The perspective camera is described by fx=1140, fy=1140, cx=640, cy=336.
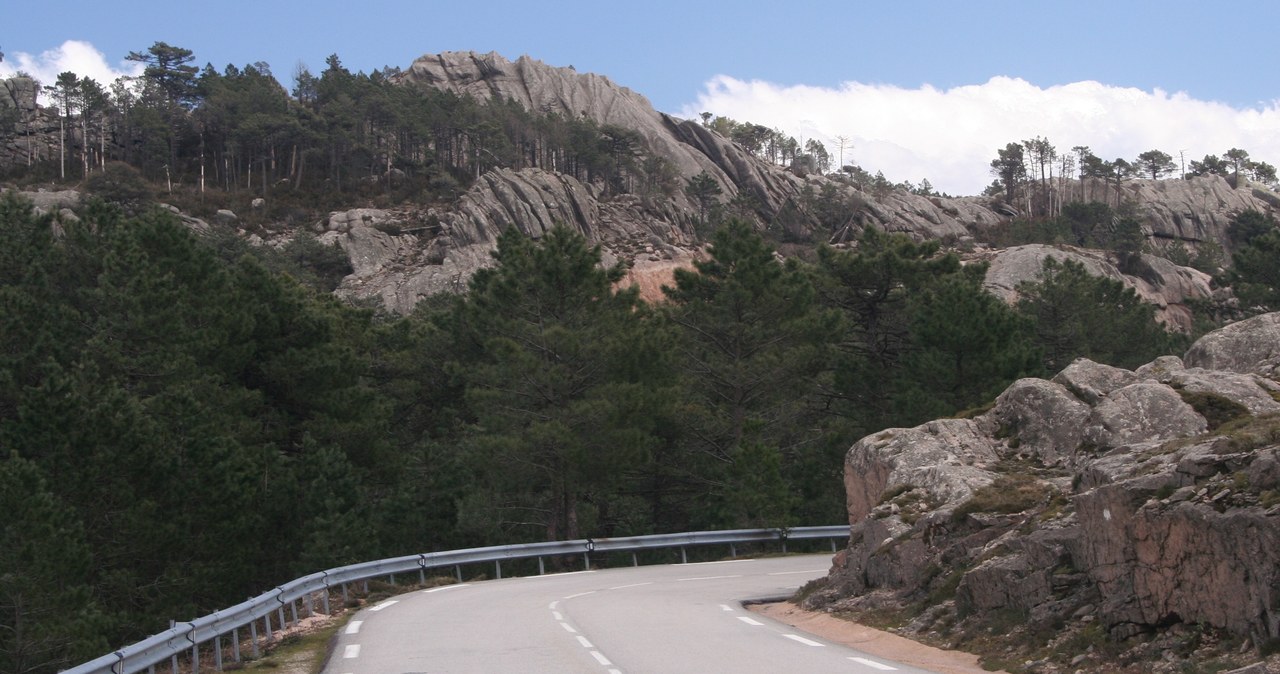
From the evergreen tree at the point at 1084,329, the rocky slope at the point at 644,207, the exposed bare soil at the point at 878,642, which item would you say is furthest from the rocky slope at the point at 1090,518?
the rocky slope at the point at 644,207

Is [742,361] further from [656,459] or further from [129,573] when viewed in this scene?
[129,573]

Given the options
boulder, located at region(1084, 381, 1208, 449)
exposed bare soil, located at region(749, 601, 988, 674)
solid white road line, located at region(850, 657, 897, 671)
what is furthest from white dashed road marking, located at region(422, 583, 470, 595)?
boulder, located at region(1084, 381, 1208, 449)

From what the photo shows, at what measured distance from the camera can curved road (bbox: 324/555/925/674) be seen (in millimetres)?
12281

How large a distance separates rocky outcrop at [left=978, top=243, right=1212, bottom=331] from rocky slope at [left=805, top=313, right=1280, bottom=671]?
5716 cm

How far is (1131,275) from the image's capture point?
287 feet

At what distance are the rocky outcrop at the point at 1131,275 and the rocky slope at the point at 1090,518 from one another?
57164 mm

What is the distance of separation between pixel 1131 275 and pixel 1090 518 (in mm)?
81876

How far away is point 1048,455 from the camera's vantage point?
735 inches

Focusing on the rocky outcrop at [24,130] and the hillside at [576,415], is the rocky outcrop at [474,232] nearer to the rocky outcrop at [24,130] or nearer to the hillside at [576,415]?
the hillside at [576,415]

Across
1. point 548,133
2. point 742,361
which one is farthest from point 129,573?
point 548,133

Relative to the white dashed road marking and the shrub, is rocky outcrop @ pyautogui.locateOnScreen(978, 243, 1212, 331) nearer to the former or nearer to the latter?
the white dashed road marking

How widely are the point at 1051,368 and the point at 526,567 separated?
23.9m

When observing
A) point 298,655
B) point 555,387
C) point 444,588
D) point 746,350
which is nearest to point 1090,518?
point 298,655

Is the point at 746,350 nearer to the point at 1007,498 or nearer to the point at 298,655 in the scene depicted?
the point at 1007,498
